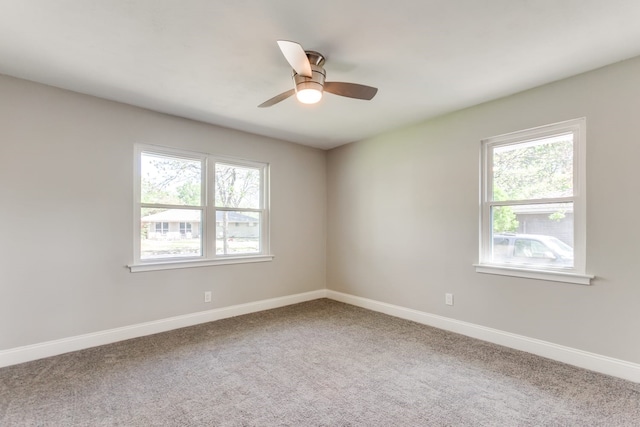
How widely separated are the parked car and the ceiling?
143 centimetres

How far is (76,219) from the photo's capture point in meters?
2.98

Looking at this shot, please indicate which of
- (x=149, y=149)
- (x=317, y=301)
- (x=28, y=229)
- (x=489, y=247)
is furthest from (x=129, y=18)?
(x=317, y=301)

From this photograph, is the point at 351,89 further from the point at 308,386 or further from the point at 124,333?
the point at 124,333

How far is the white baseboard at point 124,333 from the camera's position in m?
2.69

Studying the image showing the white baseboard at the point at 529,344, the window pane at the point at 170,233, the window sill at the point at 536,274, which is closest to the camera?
the white baseboard at the point at 529,344

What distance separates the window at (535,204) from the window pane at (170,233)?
328cm

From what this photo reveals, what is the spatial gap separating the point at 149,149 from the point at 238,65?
64.9 inches

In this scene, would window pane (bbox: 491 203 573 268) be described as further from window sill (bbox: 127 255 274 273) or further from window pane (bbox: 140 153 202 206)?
window pane (bbox: 140 153 202 206)

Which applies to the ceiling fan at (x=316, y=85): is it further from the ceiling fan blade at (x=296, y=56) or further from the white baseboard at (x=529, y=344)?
the white baseboard at (x=529, y=344)

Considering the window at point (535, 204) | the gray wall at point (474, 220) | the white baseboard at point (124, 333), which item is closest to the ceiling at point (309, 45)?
the gray wall at point (474, 220)

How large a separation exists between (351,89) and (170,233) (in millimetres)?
2648

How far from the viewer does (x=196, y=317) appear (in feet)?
12.3

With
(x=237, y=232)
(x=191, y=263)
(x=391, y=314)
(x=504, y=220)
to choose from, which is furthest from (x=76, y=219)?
(x=504, y=220)

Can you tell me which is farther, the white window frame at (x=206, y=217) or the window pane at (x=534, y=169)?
the white window frame at (x=206, y=217)
